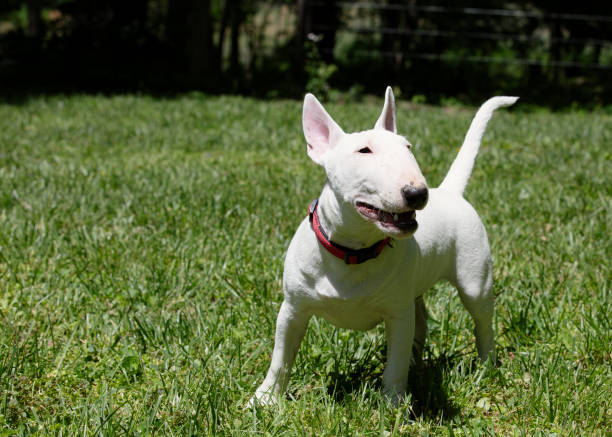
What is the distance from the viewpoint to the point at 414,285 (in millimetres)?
2225

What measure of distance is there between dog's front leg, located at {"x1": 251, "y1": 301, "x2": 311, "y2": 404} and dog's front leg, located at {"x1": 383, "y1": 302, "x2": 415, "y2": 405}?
32 cm

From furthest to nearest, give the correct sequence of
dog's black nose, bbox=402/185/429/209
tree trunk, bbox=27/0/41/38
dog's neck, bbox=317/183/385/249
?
tree trunk, bbox=27/0/41/38
dog's neck, bbox=317/183/385/249
dog's black nose, bbox=402/185/429/209

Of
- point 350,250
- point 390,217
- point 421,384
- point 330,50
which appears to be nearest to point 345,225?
point 350,250

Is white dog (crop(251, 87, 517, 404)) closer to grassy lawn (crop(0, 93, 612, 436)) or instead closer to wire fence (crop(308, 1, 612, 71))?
grassy lawn (crop(0, 93, 612, 436))

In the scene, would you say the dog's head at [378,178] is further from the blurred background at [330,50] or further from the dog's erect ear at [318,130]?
the blurred background at [330,50]

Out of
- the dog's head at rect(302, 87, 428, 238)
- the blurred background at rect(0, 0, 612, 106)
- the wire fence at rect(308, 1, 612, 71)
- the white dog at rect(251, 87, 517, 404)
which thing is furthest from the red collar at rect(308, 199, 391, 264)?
the wire fence at rect(308, 1, 612, 71)

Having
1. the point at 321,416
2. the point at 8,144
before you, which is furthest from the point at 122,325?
the point at 8,144

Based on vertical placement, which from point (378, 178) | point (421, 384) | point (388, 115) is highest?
point (388, 115)

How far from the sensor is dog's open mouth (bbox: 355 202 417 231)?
1.79m

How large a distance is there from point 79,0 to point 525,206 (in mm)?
11098

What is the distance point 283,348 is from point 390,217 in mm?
772

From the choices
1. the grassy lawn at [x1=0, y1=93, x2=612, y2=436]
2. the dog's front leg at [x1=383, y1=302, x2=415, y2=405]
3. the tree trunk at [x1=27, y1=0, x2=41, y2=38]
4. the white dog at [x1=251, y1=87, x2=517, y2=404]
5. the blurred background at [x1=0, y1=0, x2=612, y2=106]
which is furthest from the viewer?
the tree trunk at [x1=27, y1=0, x2=41, y2=38]

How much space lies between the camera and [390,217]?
6.01 feet

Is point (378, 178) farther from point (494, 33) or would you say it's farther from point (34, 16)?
point (34, 16)
